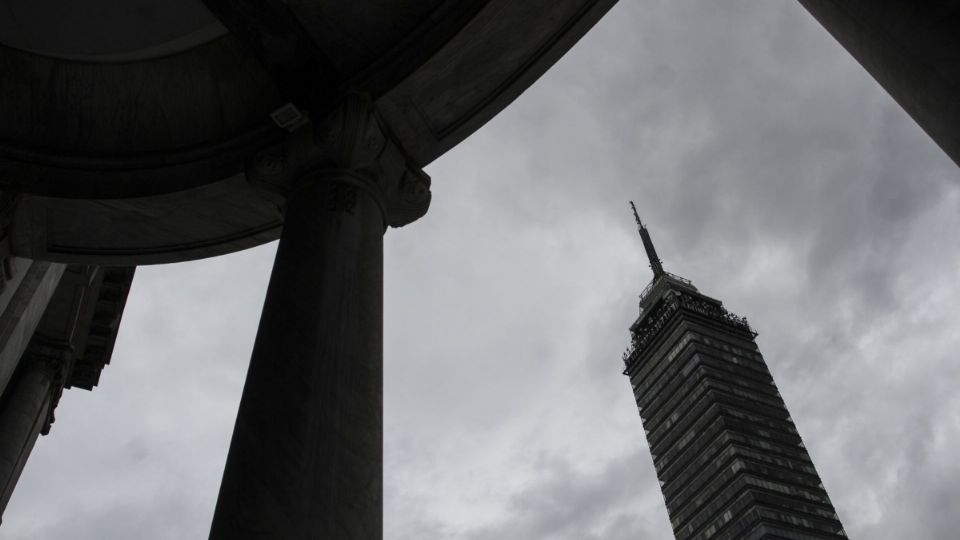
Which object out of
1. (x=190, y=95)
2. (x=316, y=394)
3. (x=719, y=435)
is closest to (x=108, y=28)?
(x=190, y=95)

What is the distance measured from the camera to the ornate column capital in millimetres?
11781

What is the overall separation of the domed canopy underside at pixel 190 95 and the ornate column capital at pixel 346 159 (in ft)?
1.52

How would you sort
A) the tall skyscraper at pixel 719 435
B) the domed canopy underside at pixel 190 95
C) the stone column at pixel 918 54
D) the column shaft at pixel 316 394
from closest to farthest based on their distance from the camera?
the stone column at pixel 918 54
the column shaft at pixel 316 394
the domed canopy underside at pixel 190 95
the tall skyscraper at pixel 719 435

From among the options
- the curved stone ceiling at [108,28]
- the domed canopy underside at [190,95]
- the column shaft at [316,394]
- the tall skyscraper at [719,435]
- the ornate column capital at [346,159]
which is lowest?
the column shaft at [316,394]

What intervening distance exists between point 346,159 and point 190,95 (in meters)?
4.83

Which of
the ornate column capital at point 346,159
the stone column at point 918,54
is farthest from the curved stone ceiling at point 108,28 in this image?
the stone column at point 918,54

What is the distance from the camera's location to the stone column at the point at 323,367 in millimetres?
7215

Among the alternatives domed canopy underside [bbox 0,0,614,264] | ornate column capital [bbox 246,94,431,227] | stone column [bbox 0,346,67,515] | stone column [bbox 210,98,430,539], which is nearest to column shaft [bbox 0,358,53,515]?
stone column [bbox 0,346,67,515]

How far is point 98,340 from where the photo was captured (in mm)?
30844

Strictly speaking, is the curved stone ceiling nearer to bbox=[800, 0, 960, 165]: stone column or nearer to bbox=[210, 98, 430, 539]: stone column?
bbox=[210, 98, 430, 539]: stone column

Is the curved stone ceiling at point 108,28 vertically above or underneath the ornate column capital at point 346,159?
above

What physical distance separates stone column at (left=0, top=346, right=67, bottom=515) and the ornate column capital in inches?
728

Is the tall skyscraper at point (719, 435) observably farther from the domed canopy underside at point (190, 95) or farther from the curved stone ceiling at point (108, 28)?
the curved stone ceiling at point (108, 28)

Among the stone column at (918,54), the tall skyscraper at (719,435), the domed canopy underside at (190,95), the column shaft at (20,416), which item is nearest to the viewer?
the stone column at (918,54)
